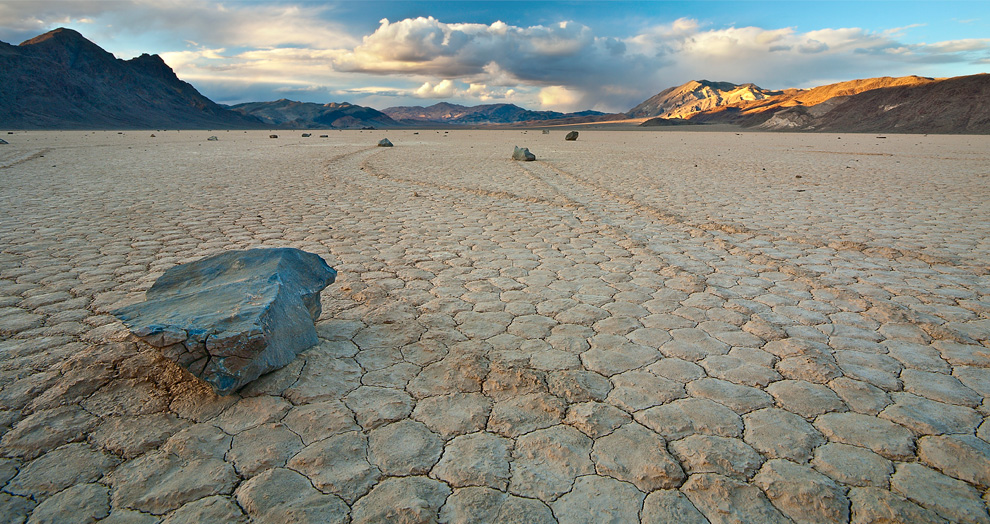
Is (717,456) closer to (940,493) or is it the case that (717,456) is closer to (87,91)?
(940,493)

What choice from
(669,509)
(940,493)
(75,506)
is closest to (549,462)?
(669,509)

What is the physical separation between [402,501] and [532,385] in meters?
0.90

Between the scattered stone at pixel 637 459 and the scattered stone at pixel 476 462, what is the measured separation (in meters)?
0.34

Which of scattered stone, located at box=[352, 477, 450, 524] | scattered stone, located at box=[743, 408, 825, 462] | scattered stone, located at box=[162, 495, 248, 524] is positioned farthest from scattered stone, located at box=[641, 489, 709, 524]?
scattered stone, located at box=[162, 495, 248, 524]

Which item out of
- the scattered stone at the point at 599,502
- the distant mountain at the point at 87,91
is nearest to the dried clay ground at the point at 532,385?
the scattered stone at the point at 599,502

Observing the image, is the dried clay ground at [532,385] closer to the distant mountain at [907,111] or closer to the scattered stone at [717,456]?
the scattered stone at [717,456]

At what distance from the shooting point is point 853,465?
188cm

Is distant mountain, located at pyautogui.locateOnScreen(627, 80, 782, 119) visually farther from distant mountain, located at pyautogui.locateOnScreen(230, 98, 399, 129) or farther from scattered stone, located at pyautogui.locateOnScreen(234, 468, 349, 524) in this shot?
scattered stone, located at pyautogui.locateOnScreen(234, 468, 349, 524)

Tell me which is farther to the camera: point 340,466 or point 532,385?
point 532,385

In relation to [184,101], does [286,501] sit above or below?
below

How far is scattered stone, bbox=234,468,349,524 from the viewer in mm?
1649

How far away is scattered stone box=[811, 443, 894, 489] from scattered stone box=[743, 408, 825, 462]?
4 centimetres

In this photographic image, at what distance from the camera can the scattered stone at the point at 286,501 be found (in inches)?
64.9

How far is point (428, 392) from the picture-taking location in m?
2.40
